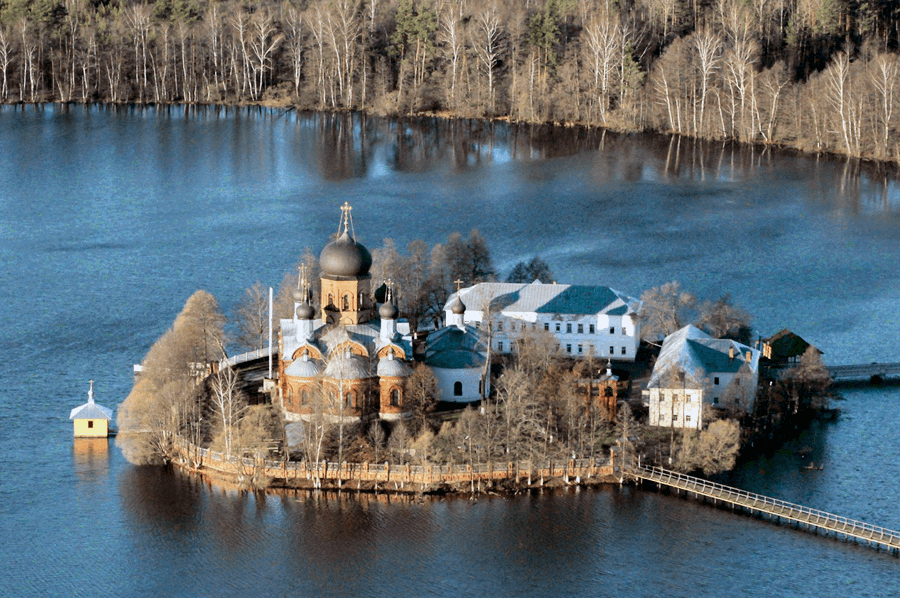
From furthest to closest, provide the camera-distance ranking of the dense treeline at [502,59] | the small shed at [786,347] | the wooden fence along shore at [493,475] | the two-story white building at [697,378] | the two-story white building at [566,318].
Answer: the dense treeline at [502,59] → the small shed at [786,347] → the two-story white building at [566,318] → the two-story white building at [697,378] → the wooden fence along shore at [493,475]

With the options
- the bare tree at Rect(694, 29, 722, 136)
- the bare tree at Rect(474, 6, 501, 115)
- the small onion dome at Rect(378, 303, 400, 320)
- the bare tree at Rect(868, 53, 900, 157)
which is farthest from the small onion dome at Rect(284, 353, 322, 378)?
the bare tree at Rect(474, 6, 501, 115)

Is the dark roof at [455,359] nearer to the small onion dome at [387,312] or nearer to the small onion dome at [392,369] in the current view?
the small onion dome at [392,369]

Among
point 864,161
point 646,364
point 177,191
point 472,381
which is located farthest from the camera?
point 864,161

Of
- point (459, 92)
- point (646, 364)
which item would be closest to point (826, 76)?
point (459, 92)

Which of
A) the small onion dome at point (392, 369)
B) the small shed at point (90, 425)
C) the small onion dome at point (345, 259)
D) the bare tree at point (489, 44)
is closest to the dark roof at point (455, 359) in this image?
the small onion dome at point (392, 369)

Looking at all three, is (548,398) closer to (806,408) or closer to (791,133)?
(806,408)

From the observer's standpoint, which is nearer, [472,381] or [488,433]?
[488,433]

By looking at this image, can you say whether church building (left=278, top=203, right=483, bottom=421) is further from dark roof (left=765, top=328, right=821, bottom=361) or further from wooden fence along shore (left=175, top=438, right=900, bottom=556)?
dark roof (left=765, top=328, right=821, bottom=361)
